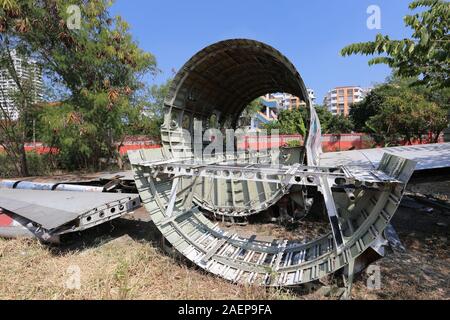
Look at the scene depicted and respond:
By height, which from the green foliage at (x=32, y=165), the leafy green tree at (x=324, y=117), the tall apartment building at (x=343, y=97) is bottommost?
the green foliage at (x=32, y=165)

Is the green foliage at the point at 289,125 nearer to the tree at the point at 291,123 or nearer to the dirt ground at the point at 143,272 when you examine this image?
the tree at the point at 291,123

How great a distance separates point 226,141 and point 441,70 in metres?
5.76

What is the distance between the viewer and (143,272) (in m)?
3.88

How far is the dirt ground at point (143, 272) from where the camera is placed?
3379mm

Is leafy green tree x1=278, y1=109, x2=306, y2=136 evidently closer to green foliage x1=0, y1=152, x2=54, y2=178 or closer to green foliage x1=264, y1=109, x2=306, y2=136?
green foliage x1=264, y1=109, x2=306, y2=136

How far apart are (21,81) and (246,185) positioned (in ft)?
33.9

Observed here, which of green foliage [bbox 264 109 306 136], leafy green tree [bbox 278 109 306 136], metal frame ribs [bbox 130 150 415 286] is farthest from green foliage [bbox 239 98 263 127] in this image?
metal frame ribs [bbox 130 150 415 286]

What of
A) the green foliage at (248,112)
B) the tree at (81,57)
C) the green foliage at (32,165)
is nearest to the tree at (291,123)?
the green foliage at (248,112)

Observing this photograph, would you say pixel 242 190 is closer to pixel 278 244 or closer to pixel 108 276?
pixel 278 244

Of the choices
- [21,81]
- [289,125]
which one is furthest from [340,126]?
[21,81]

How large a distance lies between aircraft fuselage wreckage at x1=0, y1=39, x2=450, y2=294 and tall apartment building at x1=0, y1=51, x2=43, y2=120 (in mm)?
7881

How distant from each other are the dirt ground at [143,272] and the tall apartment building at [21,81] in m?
8.59

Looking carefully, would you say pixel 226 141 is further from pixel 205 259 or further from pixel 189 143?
pixel 205 259

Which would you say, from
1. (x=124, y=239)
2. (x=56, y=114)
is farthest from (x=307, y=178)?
(x=56, y=114)
